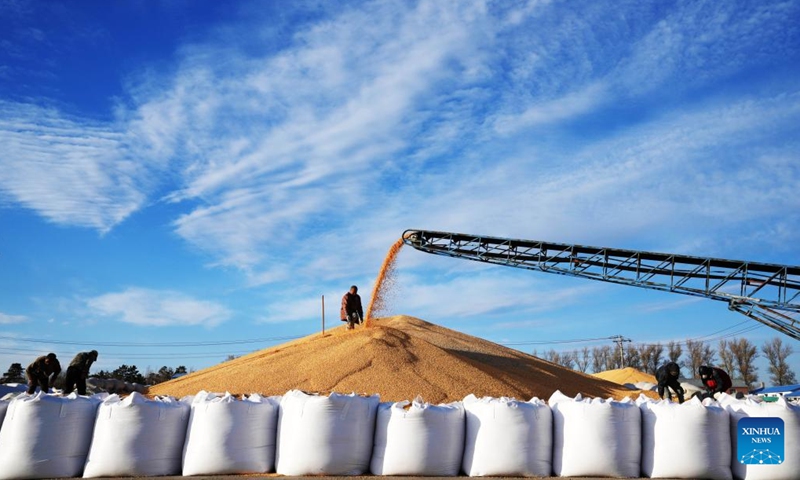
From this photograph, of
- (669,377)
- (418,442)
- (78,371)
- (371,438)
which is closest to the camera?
(418,442)

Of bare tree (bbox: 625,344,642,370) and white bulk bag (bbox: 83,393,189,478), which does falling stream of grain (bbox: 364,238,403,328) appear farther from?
bare tree (bbox: 625,344,642,370)

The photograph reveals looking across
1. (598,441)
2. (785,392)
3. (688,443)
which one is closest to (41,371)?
(598,441)

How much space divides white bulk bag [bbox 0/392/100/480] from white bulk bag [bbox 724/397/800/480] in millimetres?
5938

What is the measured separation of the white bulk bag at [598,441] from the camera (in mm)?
6086

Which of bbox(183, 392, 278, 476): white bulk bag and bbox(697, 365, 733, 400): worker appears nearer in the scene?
bbox(183, 392, 278, 476): white bulk bag

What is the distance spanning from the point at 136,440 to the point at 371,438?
2103 mm

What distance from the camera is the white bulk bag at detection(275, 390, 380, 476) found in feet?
19.6

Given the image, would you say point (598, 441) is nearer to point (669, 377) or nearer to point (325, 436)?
point (325, 436)

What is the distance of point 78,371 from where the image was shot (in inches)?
374

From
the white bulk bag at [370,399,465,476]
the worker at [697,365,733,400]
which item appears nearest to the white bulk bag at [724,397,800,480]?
the white bulk bag at [370,399,465,476]

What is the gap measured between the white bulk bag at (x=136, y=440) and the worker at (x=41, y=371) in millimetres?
4016

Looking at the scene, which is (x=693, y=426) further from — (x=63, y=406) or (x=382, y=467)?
(x=63, y=406)

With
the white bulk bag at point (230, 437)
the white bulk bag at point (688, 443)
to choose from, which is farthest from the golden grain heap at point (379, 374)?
the white bulk bag at point (688, 443)

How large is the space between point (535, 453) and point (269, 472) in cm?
243
